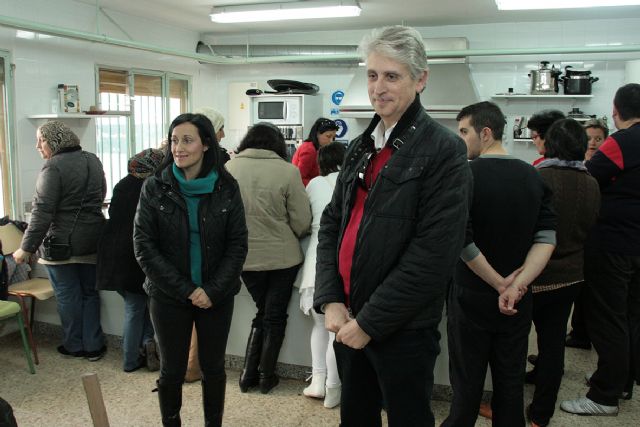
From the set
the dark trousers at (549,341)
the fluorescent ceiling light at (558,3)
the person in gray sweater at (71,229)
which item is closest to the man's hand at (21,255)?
the person in gray sweater at (71,229)

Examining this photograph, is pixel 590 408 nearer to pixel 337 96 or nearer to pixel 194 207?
pixel 194 207

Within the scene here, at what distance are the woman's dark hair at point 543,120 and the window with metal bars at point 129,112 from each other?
4081 mm

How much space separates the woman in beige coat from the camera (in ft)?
9.60

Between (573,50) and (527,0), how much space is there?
126cm

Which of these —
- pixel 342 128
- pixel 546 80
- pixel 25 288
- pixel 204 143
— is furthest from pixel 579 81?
pixel 25 288

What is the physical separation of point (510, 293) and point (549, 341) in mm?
663

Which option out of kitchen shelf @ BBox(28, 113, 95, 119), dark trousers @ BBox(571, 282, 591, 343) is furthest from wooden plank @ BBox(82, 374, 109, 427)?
kitchen shelf @ BBox(28, 113, 95, 119)

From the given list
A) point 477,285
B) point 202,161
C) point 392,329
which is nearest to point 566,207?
point 477,285

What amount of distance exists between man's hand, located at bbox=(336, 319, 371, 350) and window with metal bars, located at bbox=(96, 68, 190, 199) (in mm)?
4713

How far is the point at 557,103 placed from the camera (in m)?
6.25

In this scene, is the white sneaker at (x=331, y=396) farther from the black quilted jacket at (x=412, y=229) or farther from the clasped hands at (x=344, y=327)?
the black quilted jacket at (x=412, y=229)

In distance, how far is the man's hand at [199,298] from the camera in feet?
7.39

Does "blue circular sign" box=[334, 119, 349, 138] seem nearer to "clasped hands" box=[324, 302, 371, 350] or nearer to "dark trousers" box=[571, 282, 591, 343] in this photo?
"dark trousers" box=[571, 282, 591, 343]

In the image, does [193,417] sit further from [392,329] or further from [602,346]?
[602,346]
